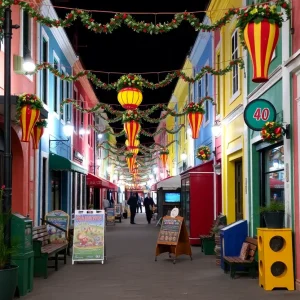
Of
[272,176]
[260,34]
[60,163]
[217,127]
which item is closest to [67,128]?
[60,163]

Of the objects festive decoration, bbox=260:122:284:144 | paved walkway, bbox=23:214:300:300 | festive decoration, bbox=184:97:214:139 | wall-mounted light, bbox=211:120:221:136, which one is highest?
festive decoration, bbox=184:97:214:139

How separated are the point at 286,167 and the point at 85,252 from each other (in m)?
6.24

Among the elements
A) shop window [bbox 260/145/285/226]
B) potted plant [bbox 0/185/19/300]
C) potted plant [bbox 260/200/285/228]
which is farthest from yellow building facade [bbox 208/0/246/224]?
potted plant [bbox 0/185/19/300]

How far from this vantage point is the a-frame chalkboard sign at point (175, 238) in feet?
50.1

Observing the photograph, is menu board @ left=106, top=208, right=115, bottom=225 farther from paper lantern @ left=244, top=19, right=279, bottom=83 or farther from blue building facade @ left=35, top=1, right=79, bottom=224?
paper lantern @ left=244, top=19, right=279, bottom=83

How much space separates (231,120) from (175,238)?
13.2 feet

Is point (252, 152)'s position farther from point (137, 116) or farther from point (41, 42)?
point (41, 42)

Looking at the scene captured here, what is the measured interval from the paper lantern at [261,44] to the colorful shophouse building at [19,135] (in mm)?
7032

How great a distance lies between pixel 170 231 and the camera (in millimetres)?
15492

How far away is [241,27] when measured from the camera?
30.2ft

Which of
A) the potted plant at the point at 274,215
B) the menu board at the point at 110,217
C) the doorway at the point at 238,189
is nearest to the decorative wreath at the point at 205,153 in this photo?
the doorway at the point at 238,189

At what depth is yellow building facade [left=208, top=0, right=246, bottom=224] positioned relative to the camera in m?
15.7

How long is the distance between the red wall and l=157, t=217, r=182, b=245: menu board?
413 cm

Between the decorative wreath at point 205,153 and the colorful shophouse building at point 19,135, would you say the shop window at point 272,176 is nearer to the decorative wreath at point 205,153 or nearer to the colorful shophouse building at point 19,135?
the colorful shophouse building at point 19,135
